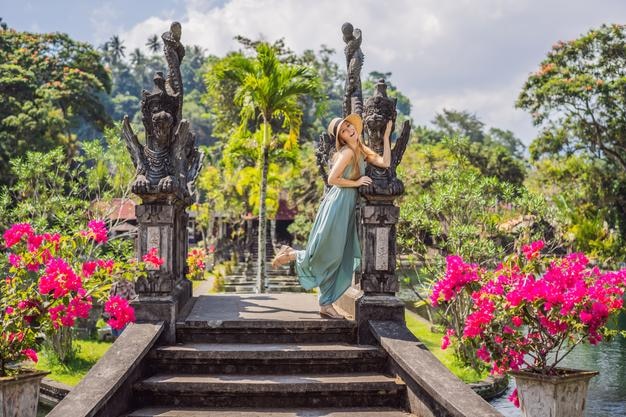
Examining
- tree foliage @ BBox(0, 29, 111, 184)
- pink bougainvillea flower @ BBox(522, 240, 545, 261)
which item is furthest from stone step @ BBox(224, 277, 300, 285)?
pink bougainvillea flower @ BBox(522, 240, 545, 261)

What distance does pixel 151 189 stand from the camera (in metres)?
5.73

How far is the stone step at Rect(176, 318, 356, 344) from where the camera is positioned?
19.0 feet

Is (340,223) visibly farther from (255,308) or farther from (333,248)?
(255,308)

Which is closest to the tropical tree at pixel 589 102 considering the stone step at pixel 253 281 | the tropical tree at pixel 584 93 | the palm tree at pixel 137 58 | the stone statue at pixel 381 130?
the tropical tree at pixel 584 93

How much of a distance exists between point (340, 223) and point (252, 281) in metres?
17.8

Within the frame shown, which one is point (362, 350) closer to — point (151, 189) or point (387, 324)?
point (387, 324)

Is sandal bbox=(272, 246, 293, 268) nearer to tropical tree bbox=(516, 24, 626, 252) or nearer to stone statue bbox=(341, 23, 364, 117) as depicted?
stone statue bbox=(341, 23, 364, 117)

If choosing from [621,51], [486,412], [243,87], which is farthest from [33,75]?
[486,412]

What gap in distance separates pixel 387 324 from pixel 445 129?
6803 cm

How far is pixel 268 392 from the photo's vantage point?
502 cm

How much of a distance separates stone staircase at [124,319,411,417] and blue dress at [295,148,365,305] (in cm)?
43

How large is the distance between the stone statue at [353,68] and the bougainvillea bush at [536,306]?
261 centimetres

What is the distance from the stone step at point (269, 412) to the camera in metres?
4.82

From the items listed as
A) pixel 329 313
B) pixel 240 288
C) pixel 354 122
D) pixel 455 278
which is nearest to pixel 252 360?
pixel 329 313
